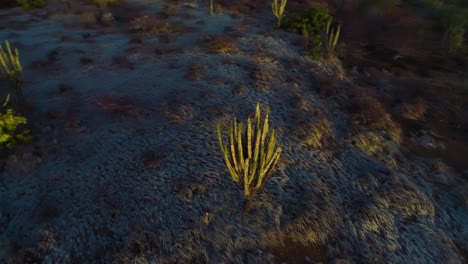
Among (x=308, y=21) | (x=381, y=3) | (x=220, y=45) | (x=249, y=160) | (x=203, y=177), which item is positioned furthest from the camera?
(x=381, y=3)

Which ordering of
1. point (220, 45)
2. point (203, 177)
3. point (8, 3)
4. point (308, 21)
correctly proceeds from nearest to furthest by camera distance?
point (203, 177), point (220, 45), point (308, 21), point (8, 3)

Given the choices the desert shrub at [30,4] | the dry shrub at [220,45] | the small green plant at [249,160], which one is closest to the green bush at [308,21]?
Answer: the dry shrub at [220,45]

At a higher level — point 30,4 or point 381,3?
point 381,3

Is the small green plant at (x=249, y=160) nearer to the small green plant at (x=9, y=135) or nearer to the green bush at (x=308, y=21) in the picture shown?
the small green plant at (x=9, y=135)

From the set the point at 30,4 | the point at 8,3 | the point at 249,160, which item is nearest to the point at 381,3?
the point at 249,160

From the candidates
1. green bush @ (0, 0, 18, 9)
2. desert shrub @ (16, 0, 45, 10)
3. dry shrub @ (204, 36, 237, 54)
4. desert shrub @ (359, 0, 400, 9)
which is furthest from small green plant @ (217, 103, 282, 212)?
green bush @ (0, 0, 18, 9)

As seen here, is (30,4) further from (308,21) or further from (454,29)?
(454,29)

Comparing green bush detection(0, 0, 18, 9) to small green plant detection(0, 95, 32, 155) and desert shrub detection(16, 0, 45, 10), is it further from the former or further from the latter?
small green plant detection(0, 95, 32, 155)
